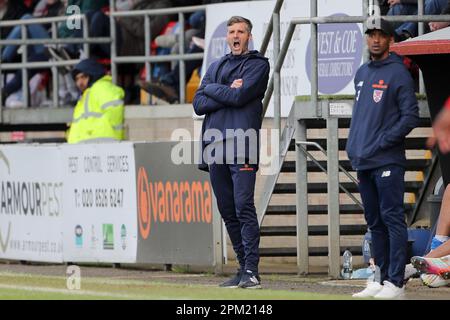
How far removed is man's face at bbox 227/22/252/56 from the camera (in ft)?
44.1

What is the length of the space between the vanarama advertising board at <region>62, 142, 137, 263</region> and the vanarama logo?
0.15 metres

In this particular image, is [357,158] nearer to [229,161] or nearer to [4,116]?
[229,161]

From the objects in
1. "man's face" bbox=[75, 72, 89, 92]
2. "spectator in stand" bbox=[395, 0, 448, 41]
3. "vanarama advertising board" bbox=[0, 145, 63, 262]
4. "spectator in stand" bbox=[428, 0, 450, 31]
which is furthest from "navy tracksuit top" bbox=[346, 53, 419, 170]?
"man's face" bbox=[75, 72, 89, 92]

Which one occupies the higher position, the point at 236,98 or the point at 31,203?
the point at 236,98

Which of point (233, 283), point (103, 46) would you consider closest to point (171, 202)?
point (233, 283)

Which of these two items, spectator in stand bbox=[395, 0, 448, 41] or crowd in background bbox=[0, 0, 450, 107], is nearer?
spectator in stand bbox=[395, 0, 448, 41]

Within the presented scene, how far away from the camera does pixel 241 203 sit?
13.4 meters

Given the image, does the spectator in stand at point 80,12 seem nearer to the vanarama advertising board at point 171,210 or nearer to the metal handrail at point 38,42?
the metal handrail at point 38,42

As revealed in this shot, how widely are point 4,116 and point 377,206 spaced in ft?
37.0

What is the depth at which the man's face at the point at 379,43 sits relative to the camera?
12.5 meters

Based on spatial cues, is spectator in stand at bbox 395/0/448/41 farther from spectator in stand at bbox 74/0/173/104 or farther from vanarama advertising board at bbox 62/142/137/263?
spectator in stand at bbox 74/0/173/104

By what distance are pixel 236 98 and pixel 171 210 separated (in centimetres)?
336

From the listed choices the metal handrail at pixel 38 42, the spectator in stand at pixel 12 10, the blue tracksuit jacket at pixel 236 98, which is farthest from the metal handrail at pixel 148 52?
the blue tracksuit jacket at pixel 236 98

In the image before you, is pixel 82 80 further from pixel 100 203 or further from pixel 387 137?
pixel 387 137
